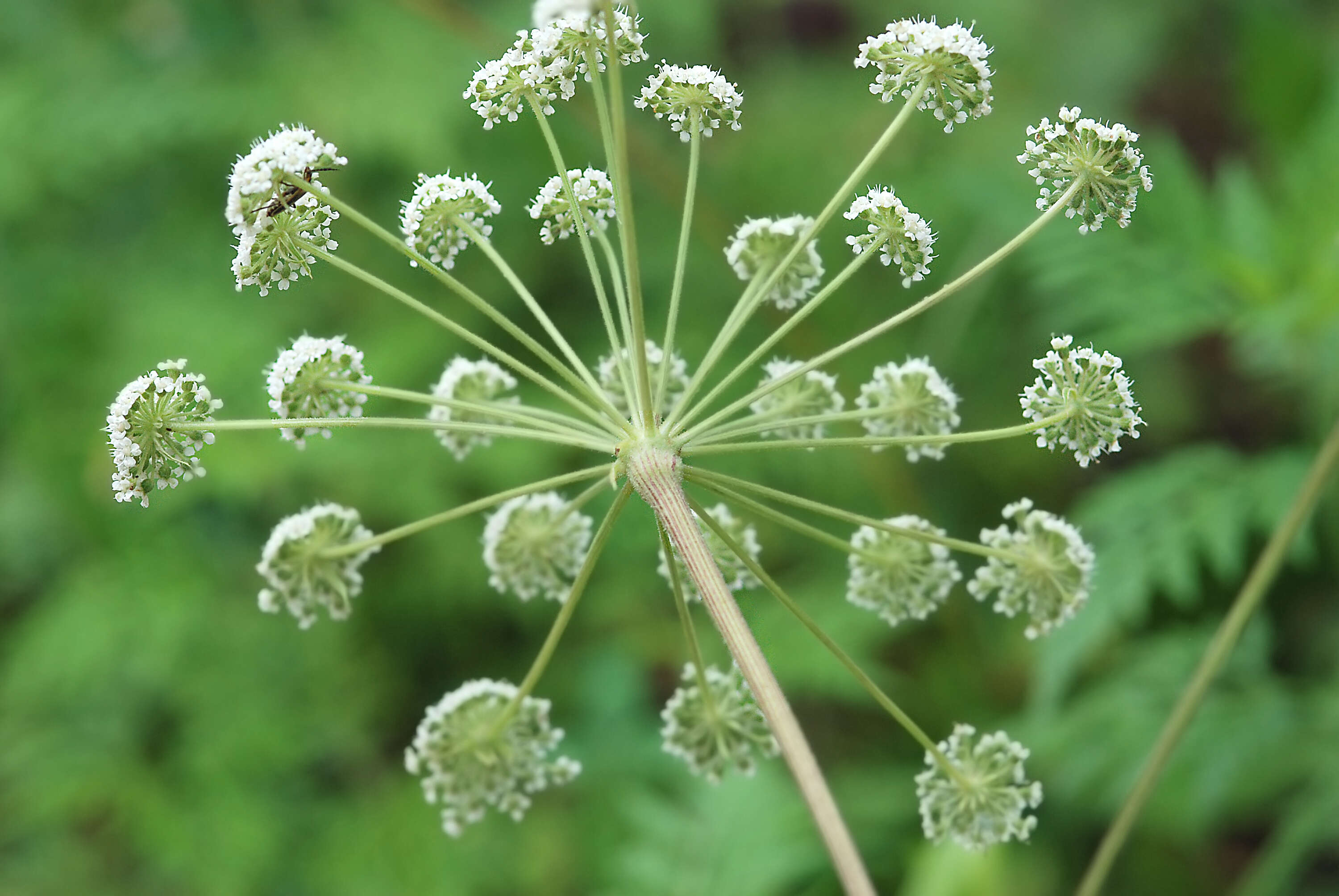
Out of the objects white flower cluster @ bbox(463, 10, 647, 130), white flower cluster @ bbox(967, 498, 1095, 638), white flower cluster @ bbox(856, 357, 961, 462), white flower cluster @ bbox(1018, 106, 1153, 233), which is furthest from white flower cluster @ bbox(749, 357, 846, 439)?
white flower cluster @ bbox(463, 10, 647, 130)

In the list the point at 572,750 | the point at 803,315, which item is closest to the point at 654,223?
the point at 572,750

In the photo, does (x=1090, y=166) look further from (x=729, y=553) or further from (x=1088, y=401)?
(x=729, y=553)

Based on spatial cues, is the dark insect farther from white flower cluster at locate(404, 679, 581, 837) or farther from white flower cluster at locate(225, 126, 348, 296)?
white flower cluster at locate(404, 679, 581, 837)

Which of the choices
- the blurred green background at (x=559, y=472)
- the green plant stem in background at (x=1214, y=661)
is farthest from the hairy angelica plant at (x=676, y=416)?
the blurred green background at (x=559, y=472)

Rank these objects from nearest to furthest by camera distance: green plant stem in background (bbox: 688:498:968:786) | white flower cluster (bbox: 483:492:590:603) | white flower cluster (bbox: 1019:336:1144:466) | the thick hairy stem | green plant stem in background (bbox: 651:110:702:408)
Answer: the thick hairy stem
green plant stem in background (bbox: 688:498:968:786)
white flower cluster (bbox: 1019:336:1144:466)
green plant stem in background (bbox: 651:110:702:408)
white flower cluster (bbox: 483:492:590:603)

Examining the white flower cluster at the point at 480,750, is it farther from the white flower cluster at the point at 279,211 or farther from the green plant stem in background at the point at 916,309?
the white flower cluster at the point at 279,211

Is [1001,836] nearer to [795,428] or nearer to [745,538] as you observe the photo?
[745,538]
